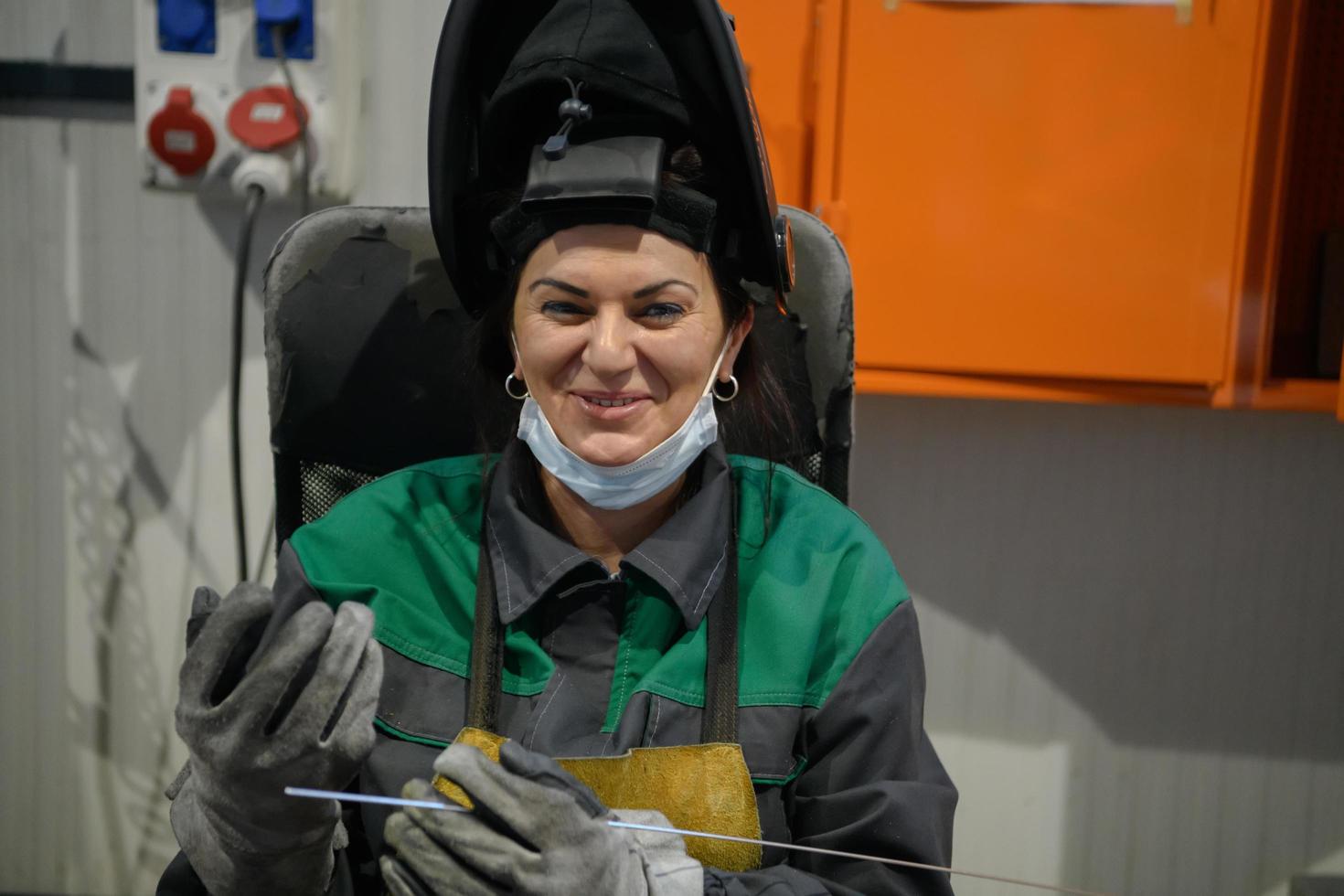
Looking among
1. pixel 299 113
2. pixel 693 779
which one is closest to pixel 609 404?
pixel 693 779

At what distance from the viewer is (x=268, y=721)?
0.91 metres

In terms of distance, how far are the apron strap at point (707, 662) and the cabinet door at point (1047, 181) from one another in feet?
2.31

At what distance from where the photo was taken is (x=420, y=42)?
6.15 feet

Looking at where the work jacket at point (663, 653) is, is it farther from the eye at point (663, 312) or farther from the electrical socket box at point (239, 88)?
the electrical socket box at point (239, 88)

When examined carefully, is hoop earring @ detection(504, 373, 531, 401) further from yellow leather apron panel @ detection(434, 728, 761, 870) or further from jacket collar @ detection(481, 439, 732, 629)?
yellow leather apron panel @ detection(434, 728, 761, 870)

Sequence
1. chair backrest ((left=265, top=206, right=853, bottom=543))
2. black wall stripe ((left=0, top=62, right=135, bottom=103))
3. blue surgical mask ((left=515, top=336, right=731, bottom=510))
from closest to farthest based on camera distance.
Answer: blue surgical mask ((left=515, top=336, right=731, bottom=510)) → chair backrest ((left=265, top=206, right=853, bottom=543)) → black wall stripe ((left=0, top=62, right=135, bottom=103))

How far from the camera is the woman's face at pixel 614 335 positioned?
3.67 feet

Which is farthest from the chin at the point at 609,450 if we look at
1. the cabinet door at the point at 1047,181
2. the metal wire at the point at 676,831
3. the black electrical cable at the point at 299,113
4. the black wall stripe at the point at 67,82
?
the black wall stripe at the point at 67,82

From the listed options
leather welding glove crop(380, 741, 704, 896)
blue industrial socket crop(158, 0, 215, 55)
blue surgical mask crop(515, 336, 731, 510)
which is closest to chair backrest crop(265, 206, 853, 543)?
blue surgical mask crop(515, 336, 731, 510)

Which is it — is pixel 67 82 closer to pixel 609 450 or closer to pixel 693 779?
pixel 609 450

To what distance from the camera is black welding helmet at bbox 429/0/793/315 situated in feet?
3.52

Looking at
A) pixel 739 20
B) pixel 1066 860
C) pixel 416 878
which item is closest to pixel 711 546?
pixel 416 878

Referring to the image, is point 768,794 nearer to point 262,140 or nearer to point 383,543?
point 383,543

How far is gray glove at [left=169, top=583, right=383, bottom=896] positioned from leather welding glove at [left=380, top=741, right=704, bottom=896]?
72 mm
